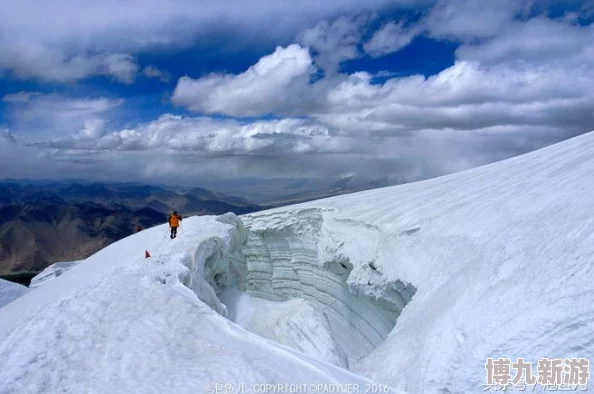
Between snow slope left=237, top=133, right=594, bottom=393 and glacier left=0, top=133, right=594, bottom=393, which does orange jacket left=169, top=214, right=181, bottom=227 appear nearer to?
glacier left=0, top=133, right=594, bottom=393

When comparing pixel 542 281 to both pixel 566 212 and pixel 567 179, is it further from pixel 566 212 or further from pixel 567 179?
pixel 567 179

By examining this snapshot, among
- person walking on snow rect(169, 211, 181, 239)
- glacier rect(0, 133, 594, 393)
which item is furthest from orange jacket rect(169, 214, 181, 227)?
glacier rect(0, 133, 594, 393)

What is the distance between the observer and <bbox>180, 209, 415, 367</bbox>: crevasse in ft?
46.4

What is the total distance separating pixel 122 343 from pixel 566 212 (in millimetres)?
8703

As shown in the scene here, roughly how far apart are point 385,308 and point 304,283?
8.09 metres

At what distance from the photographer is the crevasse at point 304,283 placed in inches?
557

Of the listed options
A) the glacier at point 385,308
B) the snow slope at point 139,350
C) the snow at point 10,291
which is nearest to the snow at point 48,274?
the snow at point 10,291

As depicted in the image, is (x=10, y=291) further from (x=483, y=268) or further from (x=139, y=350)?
(x=483, y=268)

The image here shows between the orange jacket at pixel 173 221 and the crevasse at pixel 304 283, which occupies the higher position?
the orange jacket at pixel 173 221

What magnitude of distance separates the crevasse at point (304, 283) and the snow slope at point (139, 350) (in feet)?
10.8

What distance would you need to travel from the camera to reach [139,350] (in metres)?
7.08

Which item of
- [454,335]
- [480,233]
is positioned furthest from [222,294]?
[454,335]

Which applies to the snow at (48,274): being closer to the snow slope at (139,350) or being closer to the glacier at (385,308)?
the glacier at (385,308)

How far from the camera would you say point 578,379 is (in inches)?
242
